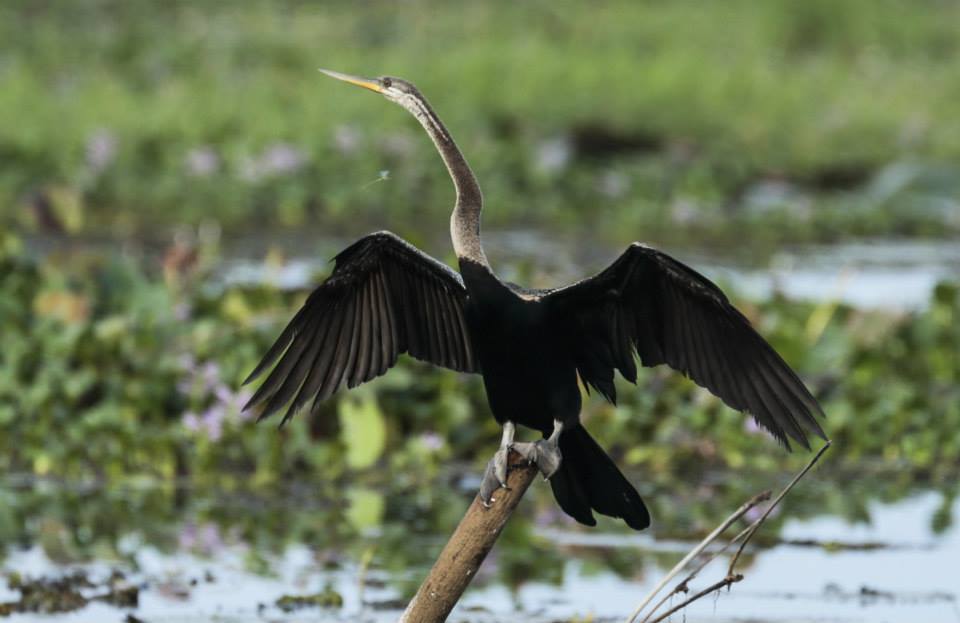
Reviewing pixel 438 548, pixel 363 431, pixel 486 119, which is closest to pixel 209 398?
pixel 363 431

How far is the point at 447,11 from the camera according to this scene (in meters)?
→ 19.9

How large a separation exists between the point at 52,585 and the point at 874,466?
3494 mm

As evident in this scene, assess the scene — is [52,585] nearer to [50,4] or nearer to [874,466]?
[874,466]

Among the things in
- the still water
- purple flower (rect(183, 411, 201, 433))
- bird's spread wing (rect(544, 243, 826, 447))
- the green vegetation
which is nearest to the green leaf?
the still water

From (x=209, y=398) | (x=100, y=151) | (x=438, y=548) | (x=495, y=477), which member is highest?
(x=100, y=151)

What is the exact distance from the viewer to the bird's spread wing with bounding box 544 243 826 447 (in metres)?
4.29

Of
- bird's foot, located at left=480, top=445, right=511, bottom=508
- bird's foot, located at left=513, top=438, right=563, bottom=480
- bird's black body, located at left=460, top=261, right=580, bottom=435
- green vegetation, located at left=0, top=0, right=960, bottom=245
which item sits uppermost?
green vegetation, located at left=0, top=0, right=960, bottom=245

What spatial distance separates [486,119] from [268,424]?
7.56 m

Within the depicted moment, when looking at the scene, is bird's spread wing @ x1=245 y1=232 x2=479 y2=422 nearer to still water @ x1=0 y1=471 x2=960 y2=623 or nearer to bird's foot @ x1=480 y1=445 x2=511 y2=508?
bird's foot @ x1=480 y1=445 x2=511 y2=508

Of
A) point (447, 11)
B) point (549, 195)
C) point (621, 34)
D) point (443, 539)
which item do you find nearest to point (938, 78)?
point (621, 34)

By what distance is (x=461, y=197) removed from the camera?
14.4ft

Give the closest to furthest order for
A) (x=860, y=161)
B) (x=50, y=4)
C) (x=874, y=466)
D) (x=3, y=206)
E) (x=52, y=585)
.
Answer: (x=52, y=585) < (x=874, y=466) < (x=3, y=206) < (x=860, y=161) < (x=50, y=4)

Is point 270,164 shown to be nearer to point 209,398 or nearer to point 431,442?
point 209,398

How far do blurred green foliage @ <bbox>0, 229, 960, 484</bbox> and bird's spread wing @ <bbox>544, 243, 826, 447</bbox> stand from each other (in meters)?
2.86
